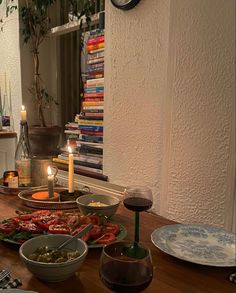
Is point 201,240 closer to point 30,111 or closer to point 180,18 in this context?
point 180,18

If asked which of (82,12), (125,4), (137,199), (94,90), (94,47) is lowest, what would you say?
(137,199)

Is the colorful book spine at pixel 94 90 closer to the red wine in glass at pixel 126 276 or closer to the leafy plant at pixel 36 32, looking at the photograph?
the leafy plant at pixel 36 32

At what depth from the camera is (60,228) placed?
2.68ft

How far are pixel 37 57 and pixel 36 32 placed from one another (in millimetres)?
222

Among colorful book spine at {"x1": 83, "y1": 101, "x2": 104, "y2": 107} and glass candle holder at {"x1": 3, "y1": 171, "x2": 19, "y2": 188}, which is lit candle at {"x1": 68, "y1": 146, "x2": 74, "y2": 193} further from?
colorful book spine at {"x1": 83, "y1": 101, "x2": 104, "y2": 107}

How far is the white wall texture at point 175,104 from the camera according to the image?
4.13 ft

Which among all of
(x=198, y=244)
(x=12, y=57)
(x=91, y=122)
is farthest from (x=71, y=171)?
(x=12, y=57)

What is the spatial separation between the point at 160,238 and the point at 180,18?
1074 mm

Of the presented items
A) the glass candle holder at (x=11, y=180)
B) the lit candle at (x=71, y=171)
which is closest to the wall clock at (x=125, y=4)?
the lit candle at (x=71, y=171)

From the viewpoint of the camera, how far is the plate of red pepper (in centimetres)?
79

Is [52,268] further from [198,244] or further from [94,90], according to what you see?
[94,90]

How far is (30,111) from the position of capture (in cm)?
263

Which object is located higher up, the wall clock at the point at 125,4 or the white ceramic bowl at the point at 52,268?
the wall clock at the point at 125,4

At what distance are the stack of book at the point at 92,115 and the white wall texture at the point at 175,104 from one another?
11cm
